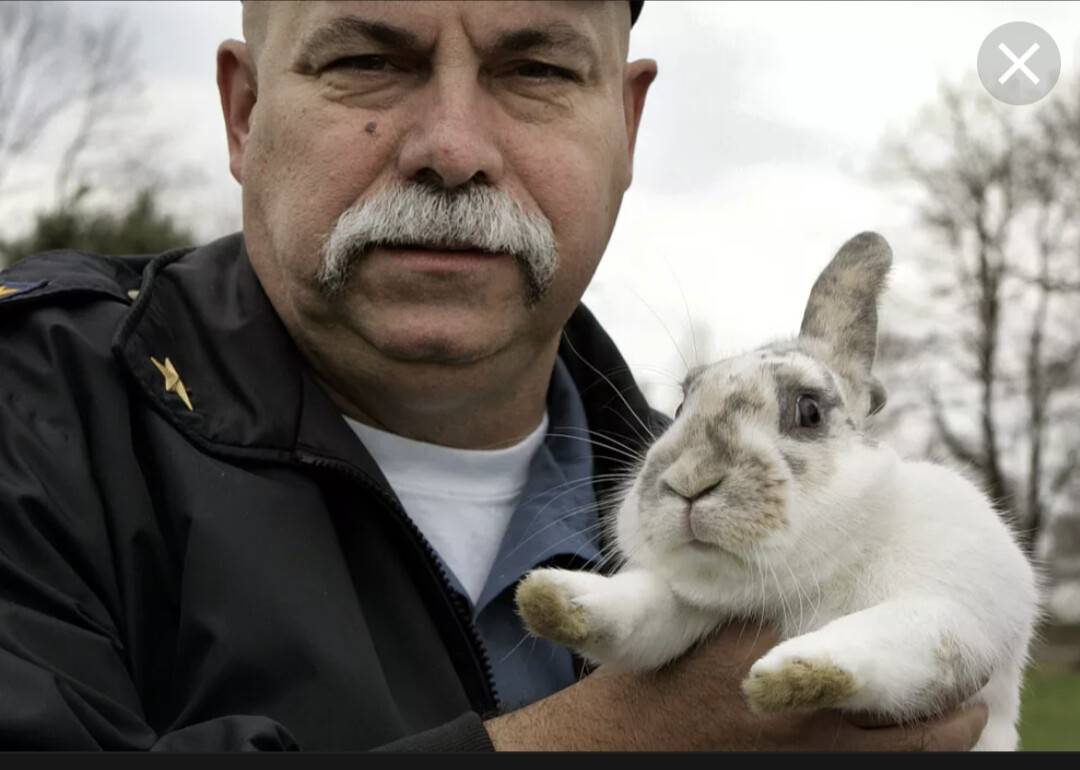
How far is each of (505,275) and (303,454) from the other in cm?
83

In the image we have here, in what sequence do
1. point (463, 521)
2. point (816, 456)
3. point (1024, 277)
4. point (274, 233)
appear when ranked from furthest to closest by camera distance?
point (1024, 277) → point (463, 521) → point (274, 233) → point (816, 456)

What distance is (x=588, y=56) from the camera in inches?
171

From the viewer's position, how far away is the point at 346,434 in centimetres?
405

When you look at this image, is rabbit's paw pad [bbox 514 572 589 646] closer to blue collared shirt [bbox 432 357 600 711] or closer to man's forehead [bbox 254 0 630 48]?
blue collared shirt [bbox 432 357 600 711]

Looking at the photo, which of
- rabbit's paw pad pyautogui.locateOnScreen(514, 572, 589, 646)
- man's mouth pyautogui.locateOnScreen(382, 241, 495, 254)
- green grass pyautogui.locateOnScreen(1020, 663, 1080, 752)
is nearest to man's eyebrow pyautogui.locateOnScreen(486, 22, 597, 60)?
man's mouth pyautogui.locateOnScreen(382, 241, 495, 254)

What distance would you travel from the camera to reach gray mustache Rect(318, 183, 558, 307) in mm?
3914

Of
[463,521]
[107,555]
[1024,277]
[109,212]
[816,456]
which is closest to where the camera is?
[816,456]

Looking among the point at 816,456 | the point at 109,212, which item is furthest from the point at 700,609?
the point at 109,212

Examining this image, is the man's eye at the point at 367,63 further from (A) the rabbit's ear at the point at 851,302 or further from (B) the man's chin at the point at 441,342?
(A) the rabbit's ear at the point at 851,302

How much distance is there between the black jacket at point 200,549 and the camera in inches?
130

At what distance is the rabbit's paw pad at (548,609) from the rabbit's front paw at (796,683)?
466 millimetres

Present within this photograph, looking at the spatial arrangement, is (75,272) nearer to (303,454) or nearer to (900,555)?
(303,454)

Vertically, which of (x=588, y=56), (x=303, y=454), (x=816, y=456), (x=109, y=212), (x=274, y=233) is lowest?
(x=109, y=212)

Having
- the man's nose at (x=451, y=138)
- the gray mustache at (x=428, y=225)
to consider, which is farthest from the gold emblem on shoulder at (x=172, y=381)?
the man's nose at (x=451, y=138)
